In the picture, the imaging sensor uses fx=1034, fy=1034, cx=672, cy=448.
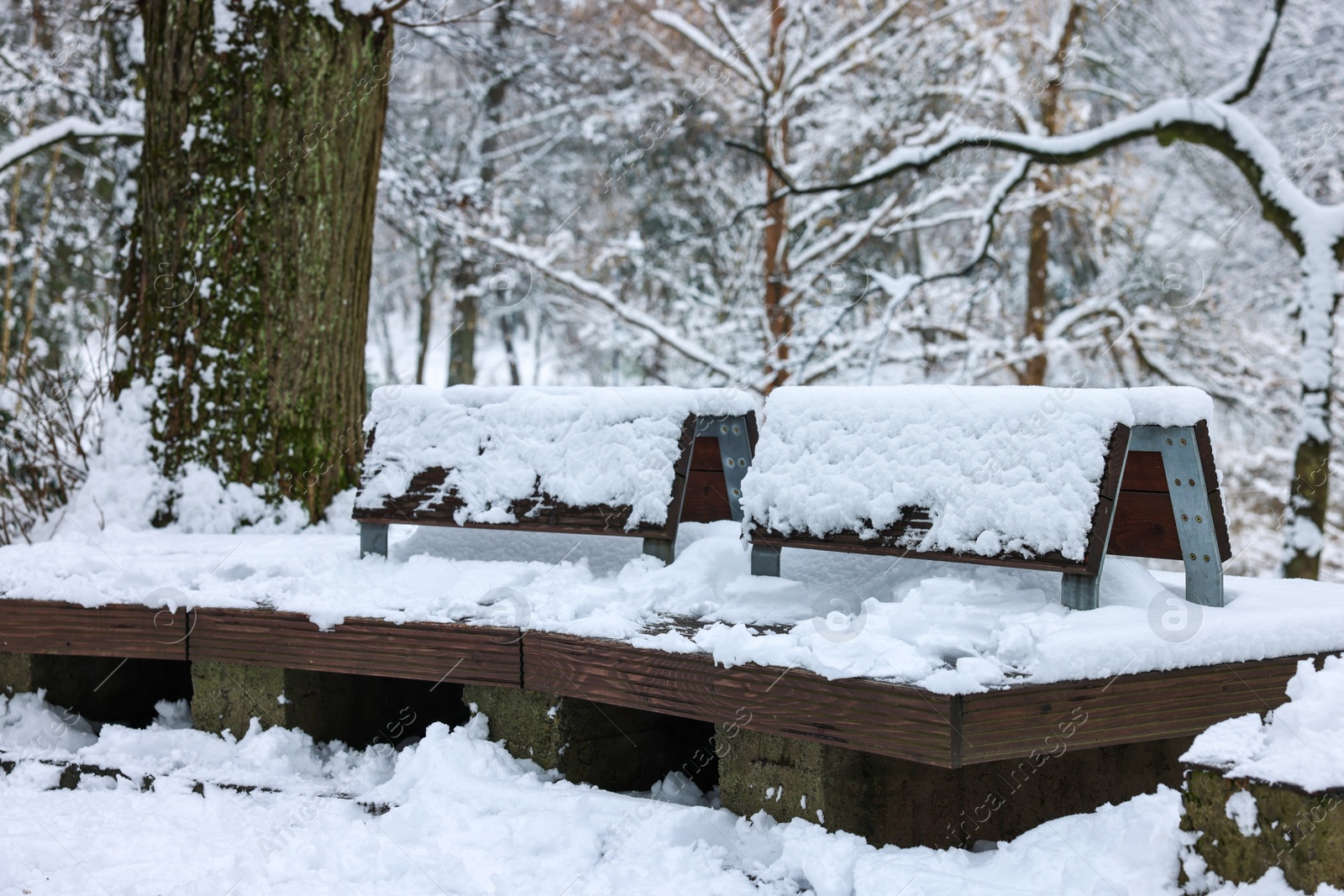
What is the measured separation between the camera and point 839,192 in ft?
32.9

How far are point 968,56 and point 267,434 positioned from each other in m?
9.03

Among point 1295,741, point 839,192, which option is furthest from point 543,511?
point 839,192

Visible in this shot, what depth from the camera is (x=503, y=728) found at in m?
2.88

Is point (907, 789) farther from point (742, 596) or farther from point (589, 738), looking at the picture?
point (589, 738)

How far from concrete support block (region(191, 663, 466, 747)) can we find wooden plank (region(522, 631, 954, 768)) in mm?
863

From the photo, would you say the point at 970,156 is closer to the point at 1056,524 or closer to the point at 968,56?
the point at 968,56

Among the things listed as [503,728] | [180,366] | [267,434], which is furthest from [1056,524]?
[180,366]

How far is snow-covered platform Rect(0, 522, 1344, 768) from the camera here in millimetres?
2180

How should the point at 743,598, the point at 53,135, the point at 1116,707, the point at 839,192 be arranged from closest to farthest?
the point at 1116,707, the point at 743,598, the point at 53,135, the point at 839,192

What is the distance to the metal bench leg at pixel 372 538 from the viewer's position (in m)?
3.68

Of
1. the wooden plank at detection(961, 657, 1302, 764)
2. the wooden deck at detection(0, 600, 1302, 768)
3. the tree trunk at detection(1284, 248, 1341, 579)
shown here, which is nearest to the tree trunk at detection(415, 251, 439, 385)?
the tree trunk at detection(1284, 248, 1341, 579)

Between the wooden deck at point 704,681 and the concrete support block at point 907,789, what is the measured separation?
12 centimetres

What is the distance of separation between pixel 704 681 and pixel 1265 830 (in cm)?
114

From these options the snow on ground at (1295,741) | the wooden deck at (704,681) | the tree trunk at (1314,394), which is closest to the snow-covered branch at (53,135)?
the wooden deck at (704,681)
